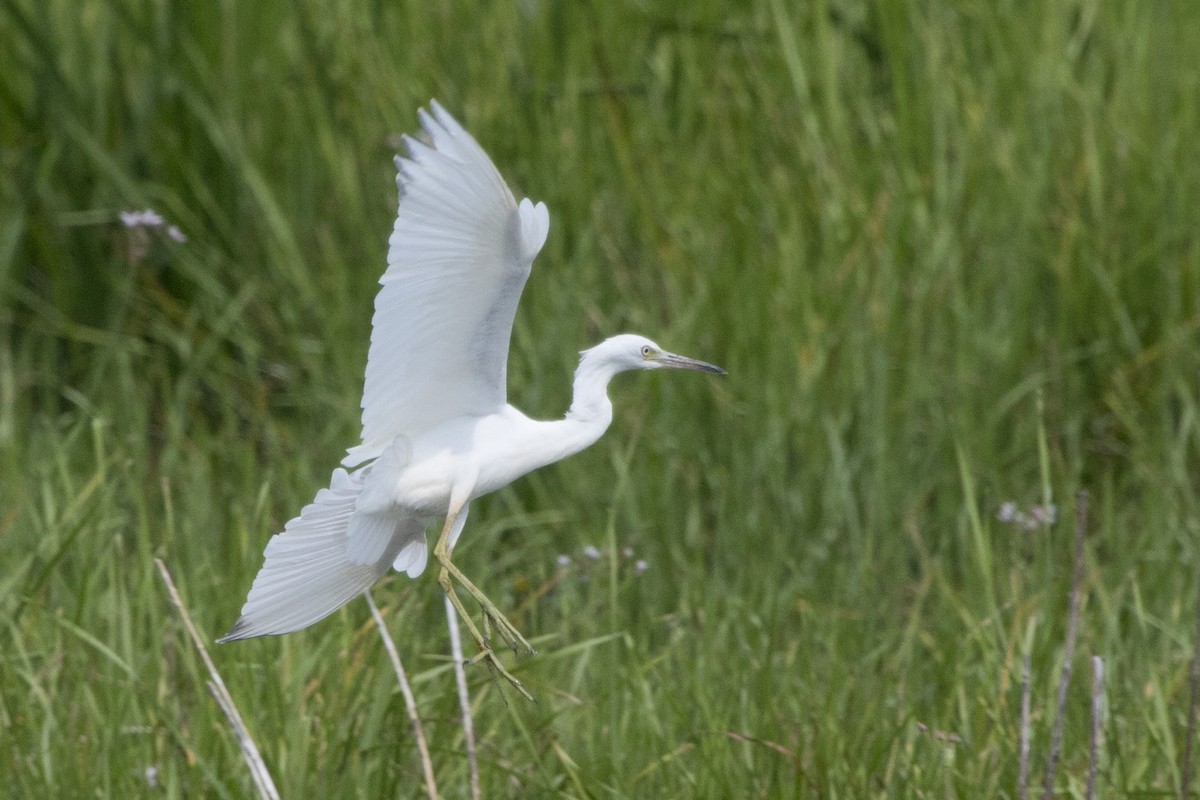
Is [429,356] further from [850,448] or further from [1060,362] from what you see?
→ [1060,362]

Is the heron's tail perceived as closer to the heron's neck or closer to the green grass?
the heron's neck

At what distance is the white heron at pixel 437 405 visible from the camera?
1819 millimetres

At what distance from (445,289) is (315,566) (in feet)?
1.19

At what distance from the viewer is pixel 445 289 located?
1902mm

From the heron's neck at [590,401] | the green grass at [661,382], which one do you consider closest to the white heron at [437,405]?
the heron's neck at [590,401]

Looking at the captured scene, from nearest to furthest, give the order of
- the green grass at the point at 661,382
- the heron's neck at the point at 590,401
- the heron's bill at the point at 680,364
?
the heron's neck at the point at 590,401 < the heron's bill at the point at 680,364 < the green grass at the point at 661,382

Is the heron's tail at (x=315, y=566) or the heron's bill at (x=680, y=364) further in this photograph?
the heron's bill at (x=680, y=364)

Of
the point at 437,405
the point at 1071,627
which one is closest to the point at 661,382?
the point at 437,405

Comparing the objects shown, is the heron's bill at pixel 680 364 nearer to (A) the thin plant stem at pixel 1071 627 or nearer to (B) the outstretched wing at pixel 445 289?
(B) the outstretched wing at pixel 445 289

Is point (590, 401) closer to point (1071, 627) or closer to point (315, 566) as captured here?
point (315, 566)

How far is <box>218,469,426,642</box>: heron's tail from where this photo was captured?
1970mm

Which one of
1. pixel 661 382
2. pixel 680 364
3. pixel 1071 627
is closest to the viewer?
pixel 1071 627

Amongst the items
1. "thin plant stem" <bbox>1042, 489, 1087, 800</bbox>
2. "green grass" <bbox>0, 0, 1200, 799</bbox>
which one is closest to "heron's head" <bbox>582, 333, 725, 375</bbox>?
"thin plant stem" <bbox>1042, 489, 1087, 800</bbox>

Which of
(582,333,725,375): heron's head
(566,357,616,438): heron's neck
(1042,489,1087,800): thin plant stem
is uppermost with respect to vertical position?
(582,333,725,375): heron's head
